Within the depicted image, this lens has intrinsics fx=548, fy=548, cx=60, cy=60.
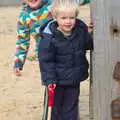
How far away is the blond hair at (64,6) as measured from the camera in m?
3.88

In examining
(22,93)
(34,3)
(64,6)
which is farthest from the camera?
(22,93)

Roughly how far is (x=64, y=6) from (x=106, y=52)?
106 centimetres

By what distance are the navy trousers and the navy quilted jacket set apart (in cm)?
14

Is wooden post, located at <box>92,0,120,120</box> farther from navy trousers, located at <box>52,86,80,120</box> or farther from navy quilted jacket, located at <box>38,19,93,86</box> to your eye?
navy trousers, located at <box>52,86,80,120</box>

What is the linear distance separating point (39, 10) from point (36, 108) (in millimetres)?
1938

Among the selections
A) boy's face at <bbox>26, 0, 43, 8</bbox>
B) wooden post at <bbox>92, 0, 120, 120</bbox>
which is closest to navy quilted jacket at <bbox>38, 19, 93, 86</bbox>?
boy's face at <bbox>26, 0, 43, 8</bbox>

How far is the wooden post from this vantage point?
2.77 meters

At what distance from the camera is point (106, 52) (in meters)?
2.91

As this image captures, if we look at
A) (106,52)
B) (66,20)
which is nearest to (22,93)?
(66,20)

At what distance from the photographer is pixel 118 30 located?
9.09 feet

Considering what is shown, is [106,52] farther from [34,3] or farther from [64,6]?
[34,3]

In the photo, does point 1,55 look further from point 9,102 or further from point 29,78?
point 9,102

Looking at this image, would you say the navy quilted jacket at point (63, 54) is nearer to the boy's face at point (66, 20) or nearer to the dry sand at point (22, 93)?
the boy's face at point (66, 20)

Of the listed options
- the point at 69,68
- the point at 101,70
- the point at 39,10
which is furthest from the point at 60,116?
the point at 101,70
